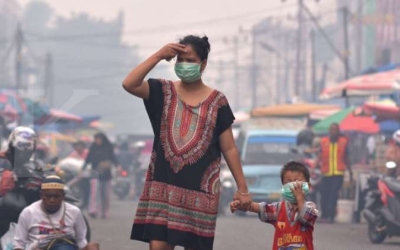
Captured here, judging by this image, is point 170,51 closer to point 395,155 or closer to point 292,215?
point 292,215

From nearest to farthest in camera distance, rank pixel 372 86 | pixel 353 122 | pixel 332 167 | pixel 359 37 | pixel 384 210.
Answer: pixel 384 210 < pixel 332 167 < pixel 372 86 < pixel 353 122 < pixel 359 37

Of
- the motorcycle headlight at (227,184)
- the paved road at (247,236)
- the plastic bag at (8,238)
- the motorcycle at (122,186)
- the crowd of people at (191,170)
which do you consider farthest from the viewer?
the motorcycle at (122,186)

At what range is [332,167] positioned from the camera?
2008 cm

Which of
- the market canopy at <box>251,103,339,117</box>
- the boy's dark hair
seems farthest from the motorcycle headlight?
the boy's dark hair

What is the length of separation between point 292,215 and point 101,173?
14.9m

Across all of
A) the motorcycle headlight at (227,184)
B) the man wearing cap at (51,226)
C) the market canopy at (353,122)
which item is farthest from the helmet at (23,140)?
the market canopy at (353,122)

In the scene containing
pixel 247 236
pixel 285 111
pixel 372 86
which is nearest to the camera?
pixel 247 236

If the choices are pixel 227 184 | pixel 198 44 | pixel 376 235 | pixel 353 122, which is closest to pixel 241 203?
pixel 198 44

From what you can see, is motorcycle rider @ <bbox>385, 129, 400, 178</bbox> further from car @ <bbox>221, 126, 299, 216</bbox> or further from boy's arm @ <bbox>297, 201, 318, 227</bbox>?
boy's arm @ <bbox>297, 201, 318, 227</bbox>

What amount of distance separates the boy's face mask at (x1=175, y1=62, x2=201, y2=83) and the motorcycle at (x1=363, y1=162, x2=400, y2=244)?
868 cm

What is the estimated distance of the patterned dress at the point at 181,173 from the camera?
7160mm

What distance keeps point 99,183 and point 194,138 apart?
1507 cm

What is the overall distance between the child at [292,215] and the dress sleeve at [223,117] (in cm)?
45

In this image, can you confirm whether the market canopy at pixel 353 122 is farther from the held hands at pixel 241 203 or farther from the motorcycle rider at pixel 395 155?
the held hands at pixel 241 203
